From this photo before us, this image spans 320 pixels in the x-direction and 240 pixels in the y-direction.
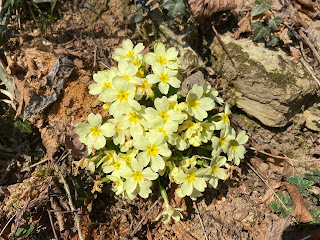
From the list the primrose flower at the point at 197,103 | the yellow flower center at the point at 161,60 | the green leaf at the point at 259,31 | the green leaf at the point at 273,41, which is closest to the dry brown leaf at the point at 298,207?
the primrose flower at the point at 197,103

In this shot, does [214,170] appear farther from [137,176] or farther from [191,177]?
[137,176]

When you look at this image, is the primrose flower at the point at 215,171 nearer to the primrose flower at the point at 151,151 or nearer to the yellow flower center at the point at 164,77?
the primrose flower at the point at 151,151

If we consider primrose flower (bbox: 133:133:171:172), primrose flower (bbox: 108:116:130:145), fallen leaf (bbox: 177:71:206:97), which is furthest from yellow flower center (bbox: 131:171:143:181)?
fallen leaf (bbox: 177:71:206:97)

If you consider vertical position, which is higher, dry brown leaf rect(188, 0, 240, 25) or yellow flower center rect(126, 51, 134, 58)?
dry brown leaf rect(188, 0, 240, 25)

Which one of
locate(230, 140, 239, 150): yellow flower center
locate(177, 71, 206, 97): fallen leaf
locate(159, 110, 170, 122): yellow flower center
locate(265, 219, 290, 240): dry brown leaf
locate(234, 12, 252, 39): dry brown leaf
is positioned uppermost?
locate(234, 12, 252, 39): dry brown leaf

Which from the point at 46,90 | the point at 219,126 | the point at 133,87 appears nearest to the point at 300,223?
the point at 219,126

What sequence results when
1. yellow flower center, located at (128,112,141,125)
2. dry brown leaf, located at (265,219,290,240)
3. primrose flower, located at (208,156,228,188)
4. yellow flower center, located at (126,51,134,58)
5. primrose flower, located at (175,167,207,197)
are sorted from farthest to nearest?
dry brown leaf, located at (265,219,290,240)
yellow flower center, located at (126,51,134,58)
primrose flower, located at (208,156,228,188)
primrose flower, located at (175,167,207,197)
yellow flower center, located at (128,112,141,125)

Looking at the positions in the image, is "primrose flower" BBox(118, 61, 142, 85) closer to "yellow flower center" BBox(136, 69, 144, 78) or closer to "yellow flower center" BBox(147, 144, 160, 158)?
"yellow flower center" BBox(136, 69, 144, 78)
